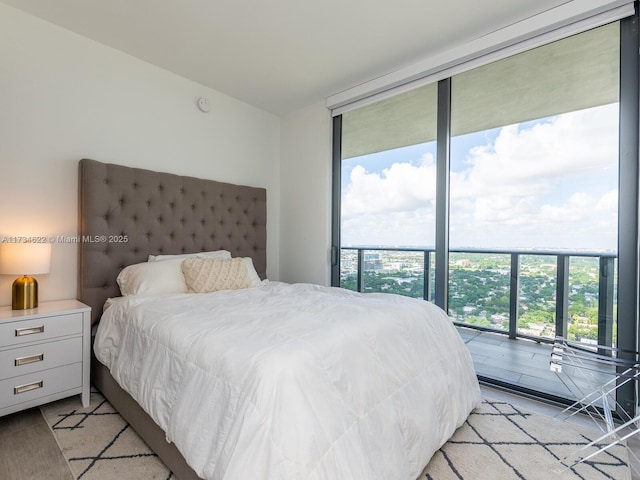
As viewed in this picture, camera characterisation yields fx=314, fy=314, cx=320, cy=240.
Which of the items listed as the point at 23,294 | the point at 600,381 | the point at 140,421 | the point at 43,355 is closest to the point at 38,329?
the point at 43,355

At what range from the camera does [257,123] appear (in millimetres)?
3553

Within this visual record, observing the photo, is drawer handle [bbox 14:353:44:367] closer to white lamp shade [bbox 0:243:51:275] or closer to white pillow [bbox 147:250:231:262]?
white lamp shade [bbox 0:243:51:275]

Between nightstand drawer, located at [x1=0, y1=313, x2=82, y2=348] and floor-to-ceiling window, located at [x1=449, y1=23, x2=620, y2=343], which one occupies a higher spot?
floor-to-ceiling window, located at [x1=449, y1=23, x2=620, y2=343]

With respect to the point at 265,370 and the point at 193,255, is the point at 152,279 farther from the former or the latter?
the point at 265,370

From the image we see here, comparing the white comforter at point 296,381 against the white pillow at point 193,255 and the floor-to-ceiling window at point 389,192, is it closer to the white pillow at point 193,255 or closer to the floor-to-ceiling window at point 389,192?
the white pillow at point 193,255

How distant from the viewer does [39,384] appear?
181cm

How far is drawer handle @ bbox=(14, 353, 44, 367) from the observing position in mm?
1739

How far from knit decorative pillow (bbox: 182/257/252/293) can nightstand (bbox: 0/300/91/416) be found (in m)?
0.65

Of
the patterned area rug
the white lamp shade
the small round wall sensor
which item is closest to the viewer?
the patterned area rug

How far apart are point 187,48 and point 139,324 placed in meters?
2.08

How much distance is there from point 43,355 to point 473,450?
7.98ft

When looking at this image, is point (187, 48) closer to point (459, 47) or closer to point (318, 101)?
point (318, 101)

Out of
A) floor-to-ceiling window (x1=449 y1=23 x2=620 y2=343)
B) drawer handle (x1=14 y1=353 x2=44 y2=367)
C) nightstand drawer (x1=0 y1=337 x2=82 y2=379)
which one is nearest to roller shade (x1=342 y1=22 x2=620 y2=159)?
floor-to-ceiling window (x1=449 y1=23 x2=620 y2=343)

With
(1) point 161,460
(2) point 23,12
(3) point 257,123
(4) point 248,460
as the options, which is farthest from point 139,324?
(3) point 257,123
